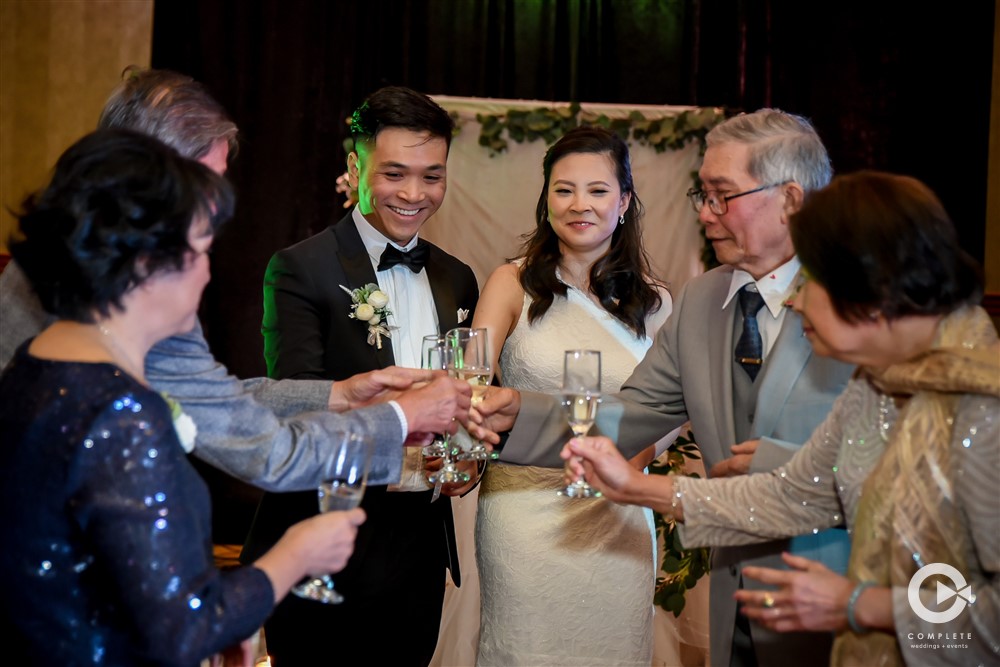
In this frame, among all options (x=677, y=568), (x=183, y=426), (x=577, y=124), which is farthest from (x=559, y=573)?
(x=577, y=124)

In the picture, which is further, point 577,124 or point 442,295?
point 577,124

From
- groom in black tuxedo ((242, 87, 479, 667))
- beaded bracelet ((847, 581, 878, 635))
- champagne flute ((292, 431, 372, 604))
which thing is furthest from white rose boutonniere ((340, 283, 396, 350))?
beaded bracelet ((847, 581, 878, 635))

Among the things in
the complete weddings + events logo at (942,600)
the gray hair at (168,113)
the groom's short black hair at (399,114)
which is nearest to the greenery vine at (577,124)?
the groom's short black hair at (399,114)

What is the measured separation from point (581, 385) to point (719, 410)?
25.4 inches

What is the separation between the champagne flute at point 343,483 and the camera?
6.72 ft

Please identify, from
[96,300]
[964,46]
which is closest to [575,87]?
[964,46]

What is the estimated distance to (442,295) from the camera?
367cm

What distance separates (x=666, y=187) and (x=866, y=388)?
11.4 ft

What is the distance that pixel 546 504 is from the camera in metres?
3.65

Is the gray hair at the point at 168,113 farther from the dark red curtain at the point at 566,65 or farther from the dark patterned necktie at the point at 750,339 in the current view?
the dark red curtain at the point at 566,65

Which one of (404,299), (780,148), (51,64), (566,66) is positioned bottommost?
(404,299)

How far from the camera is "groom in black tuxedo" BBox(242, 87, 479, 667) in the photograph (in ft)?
10.7

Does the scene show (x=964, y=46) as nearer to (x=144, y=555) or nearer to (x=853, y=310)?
(x=853, y=310)

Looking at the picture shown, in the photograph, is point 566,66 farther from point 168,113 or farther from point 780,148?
point 168,113
